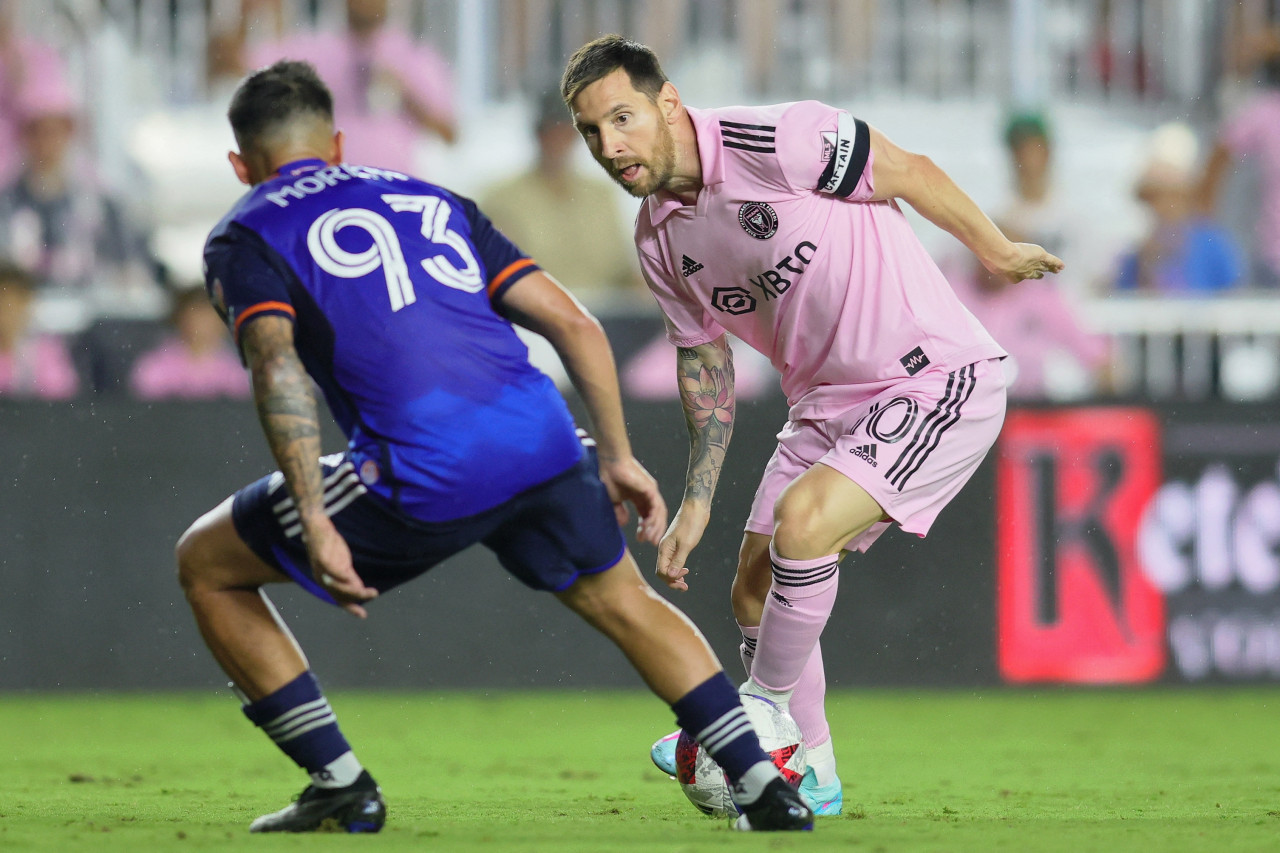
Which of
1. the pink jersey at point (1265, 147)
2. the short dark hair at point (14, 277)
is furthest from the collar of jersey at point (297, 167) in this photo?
the pink jersey at point (1265, 147)

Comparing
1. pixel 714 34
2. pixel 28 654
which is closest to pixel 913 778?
pixel 28 654

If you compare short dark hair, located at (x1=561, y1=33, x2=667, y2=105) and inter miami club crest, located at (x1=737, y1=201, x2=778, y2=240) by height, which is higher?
short dark hair, located at (x1=561, y1=33, x2=667, y2=105)

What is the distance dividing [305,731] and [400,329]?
1.00 metres

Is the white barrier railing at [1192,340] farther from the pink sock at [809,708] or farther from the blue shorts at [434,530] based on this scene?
the blue shorts at [434,530]

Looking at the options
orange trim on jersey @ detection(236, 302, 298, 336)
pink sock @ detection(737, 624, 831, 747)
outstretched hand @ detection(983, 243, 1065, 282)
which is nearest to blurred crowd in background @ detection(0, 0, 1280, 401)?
outstretched hand @ detection(983, 243, 1065, 282)

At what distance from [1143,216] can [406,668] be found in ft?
18.5

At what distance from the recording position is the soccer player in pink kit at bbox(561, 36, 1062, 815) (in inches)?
177

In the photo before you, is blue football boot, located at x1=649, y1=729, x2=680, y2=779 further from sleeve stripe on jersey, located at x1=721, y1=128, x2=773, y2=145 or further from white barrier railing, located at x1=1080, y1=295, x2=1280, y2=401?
white barrier railing, located at x1=1080, y1=295, x2=1280, y2=401

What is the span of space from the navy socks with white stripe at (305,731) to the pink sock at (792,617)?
1202 mm

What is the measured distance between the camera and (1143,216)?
10.8 m

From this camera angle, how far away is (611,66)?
4.38m

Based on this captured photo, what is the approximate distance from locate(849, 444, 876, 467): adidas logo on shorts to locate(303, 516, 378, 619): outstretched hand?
1.42 metres

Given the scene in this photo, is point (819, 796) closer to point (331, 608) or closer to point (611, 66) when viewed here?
point (611, 66)

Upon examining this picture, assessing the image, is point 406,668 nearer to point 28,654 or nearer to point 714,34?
point 28,654
